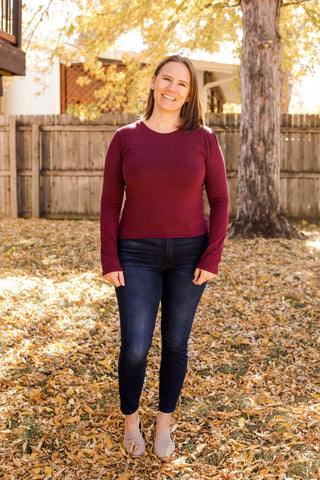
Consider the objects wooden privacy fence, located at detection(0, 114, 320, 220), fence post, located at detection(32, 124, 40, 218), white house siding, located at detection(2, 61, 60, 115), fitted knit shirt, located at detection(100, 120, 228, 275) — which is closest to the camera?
fitted knit shirt, located at detection(100, 120, 228, 275)

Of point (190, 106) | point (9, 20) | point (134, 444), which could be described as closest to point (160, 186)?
point (190, 106)

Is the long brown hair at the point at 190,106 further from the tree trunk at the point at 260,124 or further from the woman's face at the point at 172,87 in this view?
the tree trunk at the point at 260,124

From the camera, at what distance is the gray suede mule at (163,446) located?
2871 millimetres

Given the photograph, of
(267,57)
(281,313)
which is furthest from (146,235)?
(267,57)

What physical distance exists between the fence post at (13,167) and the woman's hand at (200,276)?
894cm

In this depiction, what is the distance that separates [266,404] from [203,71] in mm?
13160

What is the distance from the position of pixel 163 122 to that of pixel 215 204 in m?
0.49

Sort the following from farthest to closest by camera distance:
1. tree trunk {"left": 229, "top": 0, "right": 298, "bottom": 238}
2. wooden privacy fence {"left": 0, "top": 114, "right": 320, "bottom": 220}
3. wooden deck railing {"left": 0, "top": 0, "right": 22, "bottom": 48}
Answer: wooden privacy fence {"left": 0, "top": 114, "right": 320, "bottom": 220} → tree trunk {"left": 229, "top": 0, "right": 298, "bottom": 238} → wooden deck railing {"left": 0, "top": 0, "right": 22, "bottom": 48}

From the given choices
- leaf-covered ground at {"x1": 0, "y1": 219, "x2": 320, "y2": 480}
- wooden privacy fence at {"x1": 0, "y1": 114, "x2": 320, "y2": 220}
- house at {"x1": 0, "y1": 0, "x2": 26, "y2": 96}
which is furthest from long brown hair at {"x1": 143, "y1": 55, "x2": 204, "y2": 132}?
wooden privacy fence at {"x1": 0, "y1": 114, "x2": 320, "y2": 220}

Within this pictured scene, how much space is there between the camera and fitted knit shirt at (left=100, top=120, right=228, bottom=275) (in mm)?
2457

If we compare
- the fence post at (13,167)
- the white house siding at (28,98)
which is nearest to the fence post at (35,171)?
the fence post at (13,167)

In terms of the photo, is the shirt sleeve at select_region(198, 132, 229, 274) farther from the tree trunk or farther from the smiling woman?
the tree trunk

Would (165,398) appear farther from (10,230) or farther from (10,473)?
(10,230)

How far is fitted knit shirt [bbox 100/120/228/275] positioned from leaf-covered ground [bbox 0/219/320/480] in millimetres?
1160
